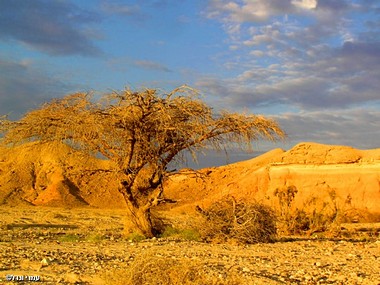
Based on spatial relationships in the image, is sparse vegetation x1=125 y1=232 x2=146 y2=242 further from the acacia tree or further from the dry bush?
the dry bush

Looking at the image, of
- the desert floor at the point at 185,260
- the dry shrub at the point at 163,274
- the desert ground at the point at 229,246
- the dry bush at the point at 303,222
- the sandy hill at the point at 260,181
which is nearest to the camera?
the dry shrub at the point at 163,274

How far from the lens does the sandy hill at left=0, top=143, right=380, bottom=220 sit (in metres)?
31.7

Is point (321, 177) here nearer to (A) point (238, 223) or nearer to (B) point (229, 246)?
(A) point (238, 223)

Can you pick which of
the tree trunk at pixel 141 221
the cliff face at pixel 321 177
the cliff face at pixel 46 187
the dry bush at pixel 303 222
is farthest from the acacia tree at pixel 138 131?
the cliff face at pixel 46 187

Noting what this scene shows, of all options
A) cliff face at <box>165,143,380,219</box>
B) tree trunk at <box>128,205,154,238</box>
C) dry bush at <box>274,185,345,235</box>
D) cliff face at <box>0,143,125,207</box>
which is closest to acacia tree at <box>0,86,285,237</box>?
tree trunk at <box>128,205,154,238</box>

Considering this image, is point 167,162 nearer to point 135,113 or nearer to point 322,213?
point 135,113

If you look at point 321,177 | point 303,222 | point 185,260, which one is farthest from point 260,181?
point 185,260

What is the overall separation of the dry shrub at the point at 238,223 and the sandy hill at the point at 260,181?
7919 millimetres

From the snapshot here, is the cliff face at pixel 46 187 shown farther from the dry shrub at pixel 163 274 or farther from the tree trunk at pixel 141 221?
the dry shrub at pixel 163 274

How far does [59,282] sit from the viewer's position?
8.18 metres

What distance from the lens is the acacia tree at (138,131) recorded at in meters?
14.6

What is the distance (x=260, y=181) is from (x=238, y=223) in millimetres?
21187

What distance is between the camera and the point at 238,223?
1502 cm

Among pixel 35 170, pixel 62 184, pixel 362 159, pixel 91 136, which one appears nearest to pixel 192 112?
pixel 91 136
